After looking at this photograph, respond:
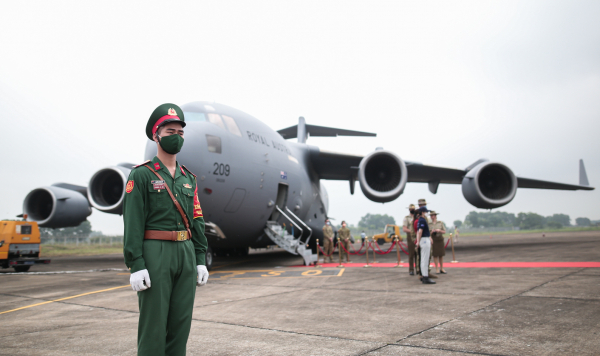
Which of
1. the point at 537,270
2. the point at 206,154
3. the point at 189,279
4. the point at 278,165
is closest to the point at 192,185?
the point at 189,279

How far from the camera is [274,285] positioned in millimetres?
7441

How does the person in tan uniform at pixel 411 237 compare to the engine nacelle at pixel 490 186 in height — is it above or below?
below

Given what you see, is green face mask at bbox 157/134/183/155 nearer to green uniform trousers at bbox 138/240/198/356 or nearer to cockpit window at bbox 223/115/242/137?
green uniform trousers at bbox 138/240/198/356

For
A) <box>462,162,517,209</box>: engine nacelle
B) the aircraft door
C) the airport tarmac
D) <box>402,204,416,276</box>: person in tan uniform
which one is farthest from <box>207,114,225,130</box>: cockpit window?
<box>462,162,517,209</box>: engine nacelle

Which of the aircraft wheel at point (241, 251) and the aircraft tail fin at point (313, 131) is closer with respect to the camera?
the aircraft wheel at point (241, 251)

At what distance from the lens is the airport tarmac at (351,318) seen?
10.7 ft

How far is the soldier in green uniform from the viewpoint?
2.10 metres

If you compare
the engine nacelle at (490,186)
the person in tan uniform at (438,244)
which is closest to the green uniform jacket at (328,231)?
the person in tan uniform at (438,244)

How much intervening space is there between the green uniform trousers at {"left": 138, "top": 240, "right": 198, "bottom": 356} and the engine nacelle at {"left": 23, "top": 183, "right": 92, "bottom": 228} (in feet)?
49.2

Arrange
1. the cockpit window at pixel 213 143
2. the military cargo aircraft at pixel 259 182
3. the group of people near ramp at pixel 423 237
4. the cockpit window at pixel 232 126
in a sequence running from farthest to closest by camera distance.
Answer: the cockpit window at pixel 232 126 → the military cargo aircraft at pixel 259 182 → the cockpit window at pixel 213 143 → the group of people near ramp at pixel 423 237

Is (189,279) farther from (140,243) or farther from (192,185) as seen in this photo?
(192,185)

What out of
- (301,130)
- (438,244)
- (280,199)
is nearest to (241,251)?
(301,130)

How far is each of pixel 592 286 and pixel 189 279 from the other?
18.5 feet

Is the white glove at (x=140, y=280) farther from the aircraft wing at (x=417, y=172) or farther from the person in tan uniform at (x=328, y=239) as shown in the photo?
the aircraft wing at (x=417, y=172)
